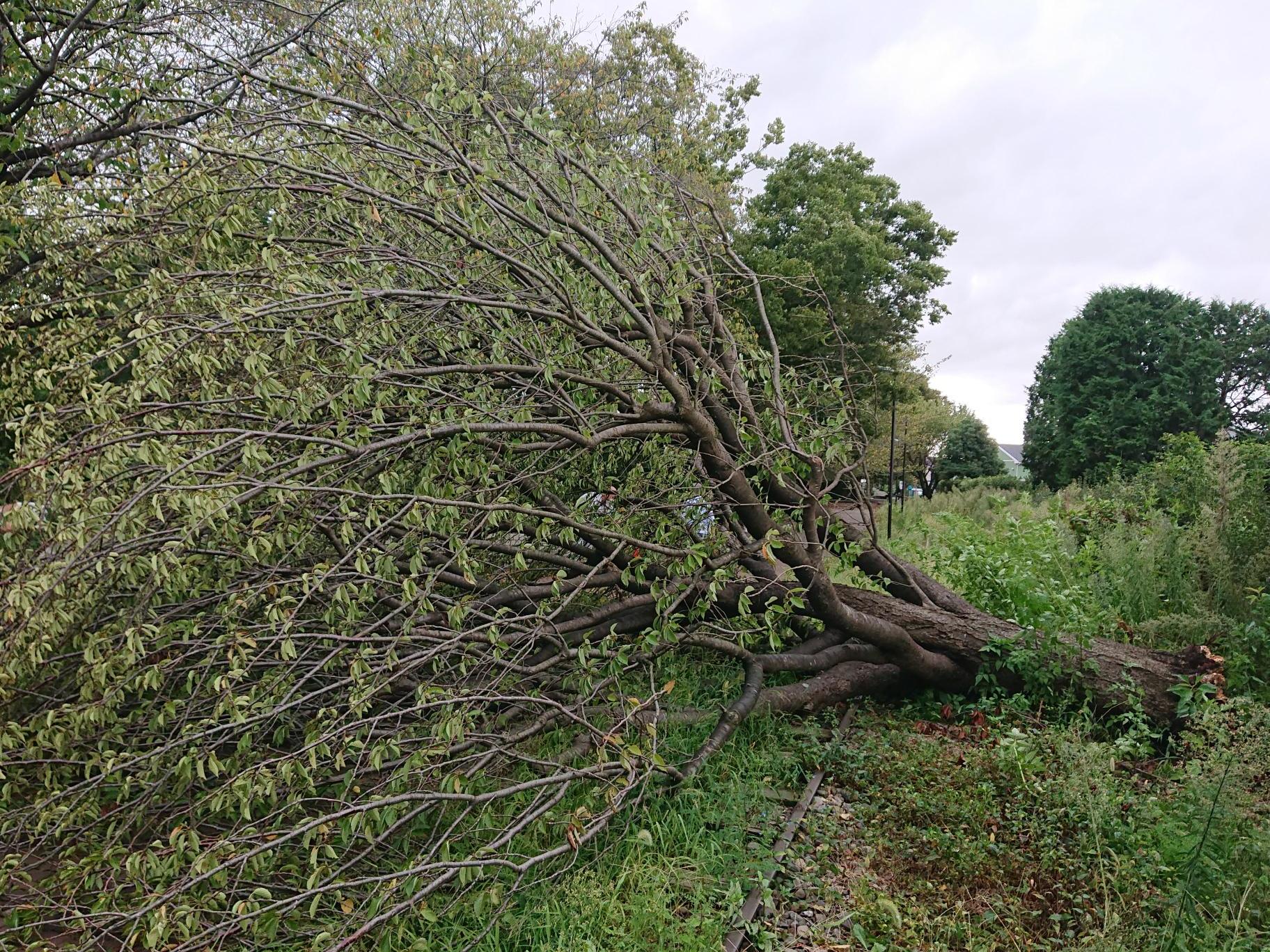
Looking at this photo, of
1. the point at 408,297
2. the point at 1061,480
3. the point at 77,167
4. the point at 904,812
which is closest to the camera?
the point at 408,297

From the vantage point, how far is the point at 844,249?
20141mm

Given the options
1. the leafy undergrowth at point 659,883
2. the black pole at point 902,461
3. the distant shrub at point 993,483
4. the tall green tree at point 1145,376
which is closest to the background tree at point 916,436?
the black pole at point 902,461

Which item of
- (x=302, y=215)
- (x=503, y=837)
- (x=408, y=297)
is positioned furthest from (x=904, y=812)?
(x=302, y=215)

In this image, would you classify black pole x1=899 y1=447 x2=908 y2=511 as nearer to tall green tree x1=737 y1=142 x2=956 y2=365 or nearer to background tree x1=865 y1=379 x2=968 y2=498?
background tree x1=865 y1=379 x2=968 y2=498

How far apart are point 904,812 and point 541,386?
3.14 metres

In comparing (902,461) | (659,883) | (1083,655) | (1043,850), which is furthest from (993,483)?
(659,883)

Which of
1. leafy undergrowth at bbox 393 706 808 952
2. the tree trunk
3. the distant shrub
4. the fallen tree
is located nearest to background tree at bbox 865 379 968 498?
the distant shrub

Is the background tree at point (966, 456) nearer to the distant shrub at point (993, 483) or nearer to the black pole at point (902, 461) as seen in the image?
the distant shrub at point (993, 483)

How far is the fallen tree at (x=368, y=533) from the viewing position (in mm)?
3043

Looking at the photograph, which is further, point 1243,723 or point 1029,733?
point 1029,733

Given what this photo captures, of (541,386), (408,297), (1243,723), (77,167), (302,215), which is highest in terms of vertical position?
(77,167)

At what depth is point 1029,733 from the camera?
485cm

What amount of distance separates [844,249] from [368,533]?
1895cm

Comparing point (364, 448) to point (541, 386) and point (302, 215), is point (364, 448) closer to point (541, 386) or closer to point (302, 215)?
point (541, 386)
